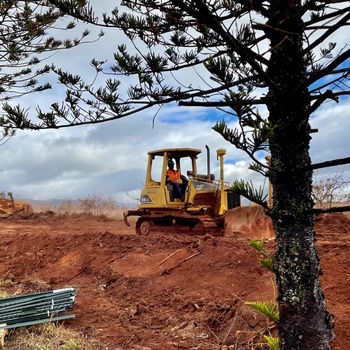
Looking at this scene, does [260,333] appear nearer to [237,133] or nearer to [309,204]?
[309,204]

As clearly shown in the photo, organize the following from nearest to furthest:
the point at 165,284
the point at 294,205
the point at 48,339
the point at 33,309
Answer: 1. the point at 294,205
2. the point at 48,339
3. the point at 33,309
4. the point at 165,284

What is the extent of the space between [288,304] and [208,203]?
1076 cm

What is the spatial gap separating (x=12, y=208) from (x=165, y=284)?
19134 mm

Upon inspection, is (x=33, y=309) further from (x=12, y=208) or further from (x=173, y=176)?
(x=12, y=208)

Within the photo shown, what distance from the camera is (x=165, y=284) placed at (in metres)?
7.78

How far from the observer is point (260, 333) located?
16.3ft

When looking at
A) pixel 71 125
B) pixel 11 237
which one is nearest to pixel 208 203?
pixel 11 237

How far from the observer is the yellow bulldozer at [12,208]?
79.7 feet

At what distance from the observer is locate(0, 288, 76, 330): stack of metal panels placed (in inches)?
228

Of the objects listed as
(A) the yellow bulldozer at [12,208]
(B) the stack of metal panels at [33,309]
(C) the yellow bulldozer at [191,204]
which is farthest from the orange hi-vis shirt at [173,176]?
(A) the yellow bulldozer at [12,208]

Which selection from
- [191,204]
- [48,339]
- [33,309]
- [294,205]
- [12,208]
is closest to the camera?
[294,205]

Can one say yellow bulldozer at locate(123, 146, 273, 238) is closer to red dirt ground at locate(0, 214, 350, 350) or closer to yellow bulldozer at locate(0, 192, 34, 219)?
red dirt ground at locate(0, 214, 350, 350)

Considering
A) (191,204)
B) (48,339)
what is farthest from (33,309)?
(191,204)

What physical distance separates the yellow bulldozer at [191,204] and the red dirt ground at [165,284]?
2.21 m
